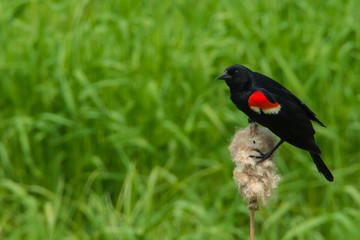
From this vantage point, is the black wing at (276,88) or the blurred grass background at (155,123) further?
the blurred grass background at (155,123)

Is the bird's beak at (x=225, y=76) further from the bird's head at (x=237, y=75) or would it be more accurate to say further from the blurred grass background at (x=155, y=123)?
the blurred grass background at (x=155, y=123)

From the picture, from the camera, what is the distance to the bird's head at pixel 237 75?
1.59m

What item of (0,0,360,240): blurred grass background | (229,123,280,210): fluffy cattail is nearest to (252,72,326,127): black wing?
(229,123,280,210): fluffy cattail

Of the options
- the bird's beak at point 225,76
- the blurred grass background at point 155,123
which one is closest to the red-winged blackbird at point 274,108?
the bird's beak at point 225,76

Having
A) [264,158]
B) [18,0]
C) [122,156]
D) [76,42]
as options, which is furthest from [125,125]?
[264,158]

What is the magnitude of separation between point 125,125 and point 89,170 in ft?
1.29

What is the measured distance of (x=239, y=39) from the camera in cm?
405

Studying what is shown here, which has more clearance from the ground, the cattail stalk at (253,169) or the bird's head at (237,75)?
the bird's head at (237,75)

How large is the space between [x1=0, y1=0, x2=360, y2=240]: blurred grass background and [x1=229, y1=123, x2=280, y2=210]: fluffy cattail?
156 centimetres

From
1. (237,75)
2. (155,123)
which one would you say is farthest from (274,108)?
(155,123)

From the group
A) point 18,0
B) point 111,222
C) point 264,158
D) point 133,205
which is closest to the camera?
point 264,158

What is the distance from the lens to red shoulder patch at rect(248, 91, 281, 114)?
59.7 inches

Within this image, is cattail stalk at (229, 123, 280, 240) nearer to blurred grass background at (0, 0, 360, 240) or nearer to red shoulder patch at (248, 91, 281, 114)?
red shoulder patch at (248, 91, 281, 114)

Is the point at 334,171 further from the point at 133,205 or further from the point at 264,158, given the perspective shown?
the point at 264,158
